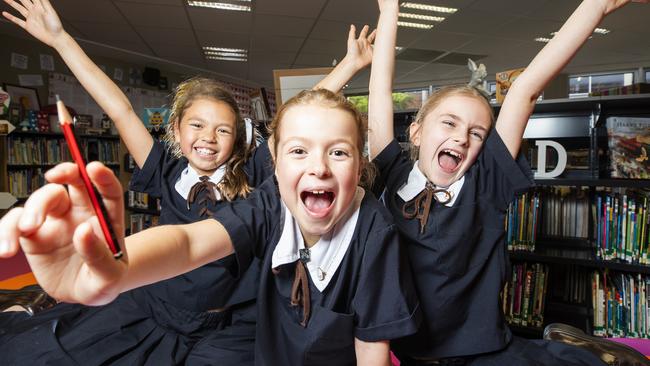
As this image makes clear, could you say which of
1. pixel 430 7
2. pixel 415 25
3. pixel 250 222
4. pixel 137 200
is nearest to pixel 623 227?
pixel 250 222

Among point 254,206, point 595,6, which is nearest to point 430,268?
point 254,206

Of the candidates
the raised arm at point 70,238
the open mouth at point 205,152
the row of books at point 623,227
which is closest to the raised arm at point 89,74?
the open mouth at point 205,152

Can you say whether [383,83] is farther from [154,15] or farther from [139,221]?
[154,15]

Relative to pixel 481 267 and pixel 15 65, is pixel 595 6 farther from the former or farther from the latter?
pixel 15 65

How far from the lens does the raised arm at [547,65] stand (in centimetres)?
105

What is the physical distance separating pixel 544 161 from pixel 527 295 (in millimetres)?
745

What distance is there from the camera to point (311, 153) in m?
0.86

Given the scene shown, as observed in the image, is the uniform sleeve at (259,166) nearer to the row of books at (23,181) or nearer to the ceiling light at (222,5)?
the ceiling light at (222,5)

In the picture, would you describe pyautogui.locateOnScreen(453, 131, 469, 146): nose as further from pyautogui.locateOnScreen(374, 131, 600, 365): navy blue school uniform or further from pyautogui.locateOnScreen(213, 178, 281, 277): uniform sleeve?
pyautogui.locateOnScreen(213, 178, 281, 277): uniform sleeve

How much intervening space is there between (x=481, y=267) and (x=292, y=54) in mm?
6438

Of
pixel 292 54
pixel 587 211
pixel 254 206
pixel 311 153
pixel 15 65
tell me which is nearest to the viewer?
pixel 311 153

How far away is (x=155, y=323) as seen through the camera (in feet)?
3.81

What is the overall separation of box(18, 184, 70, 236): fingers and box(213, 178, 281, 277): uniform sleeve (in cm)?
41

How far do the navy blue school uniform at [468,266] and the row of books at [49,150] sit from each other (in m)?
5.27
